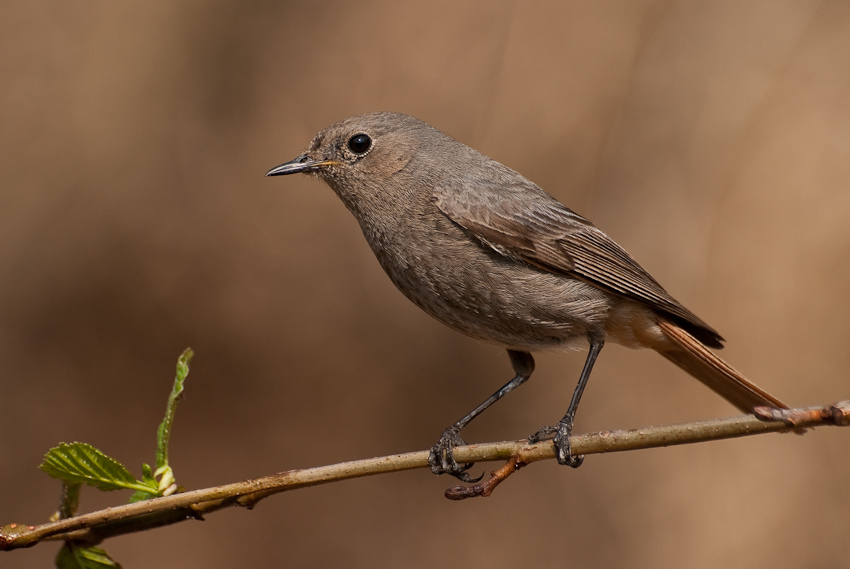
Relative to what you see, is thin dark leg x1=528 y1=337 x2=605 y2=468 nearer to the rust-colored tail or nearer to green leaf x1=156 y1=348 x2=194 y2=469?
the rust-colored tail

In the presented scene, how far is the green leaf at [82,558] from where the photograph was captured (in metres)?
2.03

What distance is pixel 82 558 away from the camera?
203 centimetres

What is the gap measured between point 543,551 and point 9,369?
3.96 meters

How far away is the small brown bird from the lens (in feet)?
10.6

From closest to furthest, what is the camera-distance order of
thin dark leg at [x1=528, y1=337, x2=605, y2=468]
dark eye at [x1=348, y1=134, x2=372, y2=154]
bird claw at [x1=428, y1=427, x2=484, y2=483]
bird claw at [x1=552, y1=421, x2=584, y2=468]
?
bird claw at [x1=552, y1=421, x2=584, y2=468] → thin dark leg at [x1=528, y1=337, x2=605, y2=468] → bird claw at [x1=428, y1=427, x2=484, y2=483] → dark eye at [x1=348, y1=134, x2=372, y2=154]

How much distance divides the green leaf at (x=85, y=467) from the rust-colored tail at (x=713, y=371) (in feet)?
8.24

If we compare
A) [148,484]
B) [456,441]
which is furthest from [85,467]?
[456,441]

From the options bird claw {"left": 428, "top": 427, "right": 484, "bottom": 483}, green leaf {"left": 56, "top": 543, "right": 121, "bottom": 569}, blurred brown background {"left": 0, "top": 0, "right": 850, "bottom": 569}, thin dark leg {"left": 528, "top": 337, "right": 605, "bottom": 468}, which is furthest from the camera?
blurred brown background {"left": 0, "top": 0, "right": 850, "bottom": 569}

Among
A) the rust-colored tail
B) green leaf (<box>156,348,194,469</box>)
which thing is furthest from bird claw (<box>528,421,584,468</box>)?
green leaf (<box>156,348,194,469</box>)

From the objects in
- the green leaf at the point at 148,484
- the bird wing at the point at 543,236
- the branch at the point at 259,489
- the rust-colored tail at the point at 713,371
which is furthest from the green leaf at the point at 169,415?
the rust-colored tail at the point at 713,371

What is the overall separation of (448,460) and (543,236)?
1.07m

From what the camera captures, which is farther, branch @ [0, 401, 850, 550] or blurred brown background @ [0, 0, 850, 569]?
blurred brown background @ [0, 0, 850, 569]

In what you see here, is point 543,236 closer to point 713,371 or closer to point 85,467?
point 713,371

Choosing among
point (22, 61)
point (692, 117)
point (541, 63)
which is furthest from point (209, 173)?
point (692, 117)
